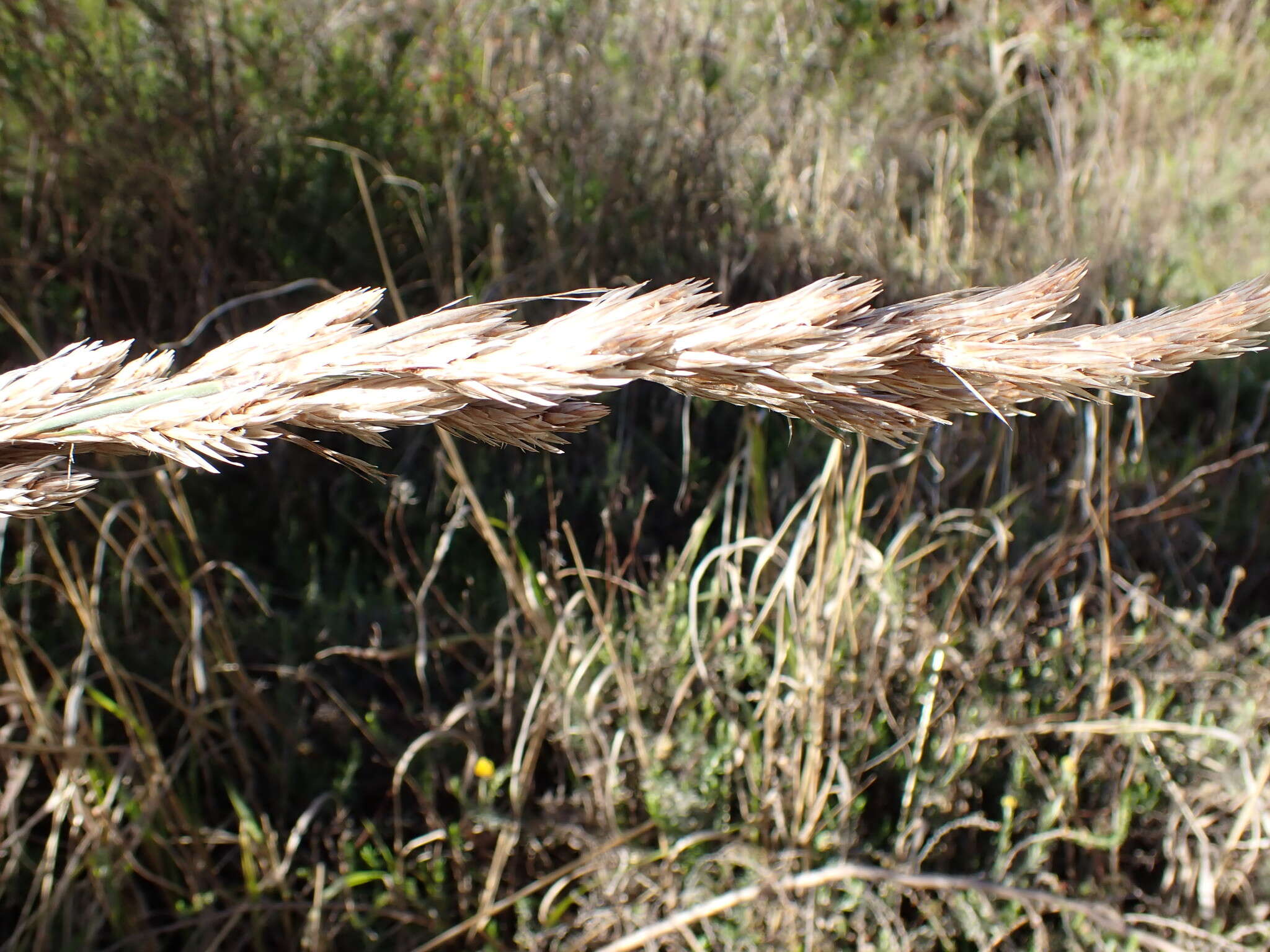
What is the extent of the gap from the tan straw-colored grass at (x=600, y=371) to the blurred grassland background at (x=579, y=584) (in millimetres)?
1394

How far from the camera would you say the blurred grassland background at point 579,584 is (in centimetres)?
220

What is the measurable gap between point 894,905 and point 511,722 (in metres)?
0.94

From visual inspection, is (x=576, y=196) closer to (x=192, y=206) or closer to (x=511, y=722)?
(x=192, y=206)

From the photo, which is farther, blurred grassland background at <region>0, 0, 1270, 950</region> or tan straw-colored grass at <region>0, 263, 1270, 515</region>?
blurred grassland background at <region>0, 0, 1270, 950</region>

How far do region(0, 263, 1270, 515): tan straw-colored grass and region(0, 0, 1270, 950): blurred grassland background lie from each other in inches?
54.9

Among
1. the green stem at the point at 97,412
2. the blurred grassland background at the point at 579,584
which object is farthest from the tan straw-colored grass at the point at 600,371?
the blurred grassland background at the point at 579,584

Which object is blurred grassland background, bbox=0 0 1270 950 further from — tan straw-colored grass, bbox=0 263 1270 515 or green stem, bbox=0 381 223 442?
green stem, bbox=0 381 223 442

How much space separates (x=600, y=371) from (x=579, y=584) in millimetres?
2165

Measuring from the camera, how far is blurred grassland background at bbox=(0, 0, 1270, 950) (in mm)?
2195

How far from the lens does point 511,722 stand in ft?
7.83

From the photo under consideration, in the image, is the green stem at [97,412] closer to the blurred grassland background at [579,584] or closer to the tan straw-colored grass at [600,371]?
the tan straw-colored grass at [600,371]

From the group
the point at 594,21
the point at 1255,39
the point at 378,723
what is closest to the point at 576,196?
the point at 594,21

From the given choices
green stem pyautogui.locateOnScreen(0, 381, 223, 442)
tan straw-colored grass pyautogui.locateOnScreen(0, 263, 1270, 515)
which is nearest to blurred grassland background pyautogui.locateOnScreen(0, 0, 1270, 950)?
tan straw-colored grass pyautogui.locateOnScreen(0, 263, 1270, 515)

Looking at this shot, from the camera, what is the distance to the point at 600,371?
0.56 metres
